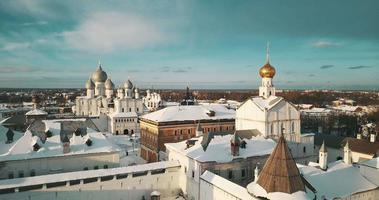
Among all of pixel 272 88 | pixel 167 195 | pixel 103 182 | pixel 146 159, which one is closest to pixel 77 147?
pixel 103 182

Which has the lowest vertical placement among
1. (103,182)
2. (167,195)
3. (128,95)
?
(167,195)

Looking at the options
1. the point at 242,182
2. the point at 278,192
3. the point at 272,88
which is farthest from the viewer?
the point at 272,88

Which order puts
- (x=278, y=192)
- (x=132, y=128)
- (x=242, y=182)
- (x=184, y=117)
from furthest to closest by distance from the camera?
1. (x=132, y=128)
2. (x=184, y=117)
3. (x=242, y=182)
4. (x=278, y=192)

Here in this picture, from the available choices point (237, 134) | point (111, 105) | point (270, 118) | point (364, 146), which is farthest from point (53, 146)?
point (111, 105)

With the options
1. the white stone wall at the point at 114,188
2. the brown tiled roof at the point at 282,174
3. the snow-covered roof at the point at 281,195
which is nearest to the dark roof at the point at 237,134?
the white stone wall at the point at 114,188

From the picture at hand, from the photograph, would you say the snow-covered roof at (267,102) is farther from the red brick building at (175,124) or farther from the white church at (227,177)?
the red brick building at (175,124)

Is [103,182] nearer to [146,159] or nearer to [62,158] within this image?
[62,158]
